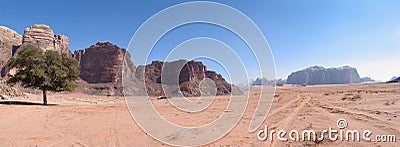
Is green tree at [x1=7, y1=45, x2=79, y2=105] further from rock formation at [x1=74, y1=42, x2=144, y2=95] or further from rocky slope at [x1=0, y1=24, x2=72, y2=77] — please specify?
rocky slope at [x1=0, y1=24, x2=72, y2=77]

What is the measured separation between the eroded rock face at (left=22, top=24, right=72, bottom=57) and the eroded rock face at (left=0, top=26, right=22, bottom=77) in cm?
656

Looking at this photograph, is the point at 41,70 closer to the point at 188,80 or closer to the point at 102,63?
the point at 188,80

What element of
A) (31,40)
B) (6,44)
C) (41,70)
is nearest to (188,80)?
(31,40)

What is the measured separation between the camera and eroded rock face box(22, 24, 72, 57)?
413 feet

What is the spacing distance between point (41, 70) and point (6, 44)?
415 ft

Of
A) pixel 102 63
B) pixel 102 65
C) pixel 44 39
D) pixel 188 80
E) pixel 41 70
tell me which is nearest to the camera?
pixel 41 70

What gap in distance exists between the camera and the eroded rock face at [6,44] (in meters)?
109

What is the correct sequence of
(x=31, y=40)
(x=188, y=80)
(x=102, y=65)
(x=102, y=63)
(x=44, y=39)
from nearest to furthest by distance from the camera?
1. (x=188, y=80)
2. (x=31, y=40)
3. (x=102, y=65)
4. (x=102, y=63)
5. (x=44, y=39)

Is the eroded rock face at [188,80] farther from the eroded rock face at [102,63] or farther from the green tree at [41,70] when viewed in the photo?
the green tree at [41,70]

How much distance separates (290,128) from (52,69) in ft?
83.2

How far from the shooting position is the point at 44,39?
436ft

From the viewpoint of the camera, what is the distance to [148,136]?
856 cm

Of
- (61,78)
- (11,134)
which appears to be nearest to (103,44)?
(61,78)

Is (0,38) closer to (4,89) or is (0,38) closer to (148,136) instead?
(4,89)
